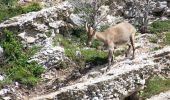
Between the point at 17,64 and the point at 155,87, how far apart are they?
6378 mm

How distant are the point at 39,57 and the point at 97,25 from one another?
4.61 meters

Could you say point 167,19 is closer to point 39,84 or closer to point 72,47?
point 72,47

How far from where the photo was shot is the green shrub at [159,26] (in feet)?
100

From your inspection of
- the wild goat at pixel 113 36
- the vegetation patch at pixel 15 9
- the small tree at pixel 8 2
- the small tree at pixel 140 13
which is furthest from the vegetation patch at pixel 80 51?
the small tree at pixel 8 2

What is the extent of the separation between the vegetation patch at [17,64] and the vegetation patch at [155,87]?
15.9 ft

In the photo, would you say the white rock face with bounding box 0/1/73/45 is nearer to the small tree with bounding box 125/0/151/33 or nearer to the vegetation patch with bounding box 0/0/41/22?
the vegetation patch with bounding box 0/0/41/22

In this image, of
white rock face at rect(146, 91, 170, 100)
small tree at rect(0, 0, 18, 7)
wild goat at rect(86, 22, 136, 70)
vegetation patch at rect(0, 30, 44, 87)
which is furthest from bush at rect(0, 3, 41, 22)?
white rock face at rect(146, 91, 170, 100)

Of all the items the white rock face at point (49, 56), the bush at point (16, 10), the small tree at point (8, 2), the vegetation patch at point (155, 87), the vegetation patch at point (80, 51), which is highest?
the small tree at point (8, 2)

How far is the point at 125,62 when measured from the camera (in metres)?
25.3

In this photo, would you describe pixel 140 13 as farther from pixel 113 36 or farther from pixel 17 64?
pixel 17 64

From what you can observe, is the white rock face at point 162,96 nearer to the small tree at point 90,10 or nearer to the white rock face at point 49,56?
the white rock face at point 49,56

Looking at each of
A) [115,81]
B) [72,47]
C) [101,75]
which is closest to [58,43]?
[72,47]

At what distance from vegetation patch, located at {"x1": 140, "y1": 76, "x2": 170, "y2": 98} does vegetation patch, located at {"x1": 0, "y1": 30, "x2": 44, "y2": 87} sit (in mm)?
4839

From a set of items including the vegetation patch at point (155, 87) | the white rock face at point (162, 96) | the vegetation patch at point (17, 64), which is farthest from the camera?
the vegetation patch at point (17, 64)
